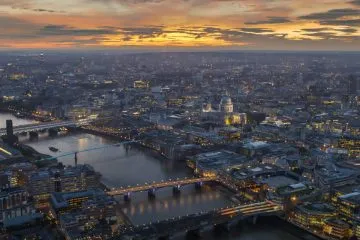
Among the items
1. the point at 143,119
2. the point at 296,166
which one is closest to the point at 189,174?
the point at 296,166

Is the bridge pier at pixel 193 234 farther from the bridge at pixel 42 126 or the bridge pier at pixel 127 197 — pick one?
the bridge at pixel 42 126

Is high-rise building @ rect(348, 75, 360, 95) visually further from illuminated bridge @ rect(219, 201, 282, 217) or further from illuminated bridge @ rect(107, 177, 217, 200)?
illuminated bridge @ rect(219, 201, 282, 217)

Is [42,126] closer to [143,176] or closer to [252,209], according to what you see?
[143,176]

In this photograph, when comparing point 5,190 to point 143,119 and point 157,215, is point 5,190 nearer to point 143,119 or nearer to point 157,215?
point 157,215

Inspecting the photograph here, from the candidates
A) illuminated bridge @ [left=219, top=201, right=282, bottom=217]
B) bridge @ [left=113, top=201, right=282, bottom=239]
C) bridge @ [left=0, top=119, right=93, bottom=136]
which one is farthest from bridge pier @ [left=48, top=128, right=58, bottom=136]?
illuminated bridge @ [left=219, top=201, right=282, bottom=217]

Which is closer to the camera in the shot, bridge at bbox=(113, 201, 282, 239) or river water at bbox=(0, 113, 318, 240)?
bridge at bbox=(113, 201, 282, 239)

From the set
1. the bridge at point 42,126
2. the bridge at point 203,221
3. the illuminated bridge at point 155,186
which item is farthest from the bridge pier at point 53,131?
the bridge at point 203,221

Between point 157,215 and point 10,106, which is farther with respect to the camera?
point 10,106
